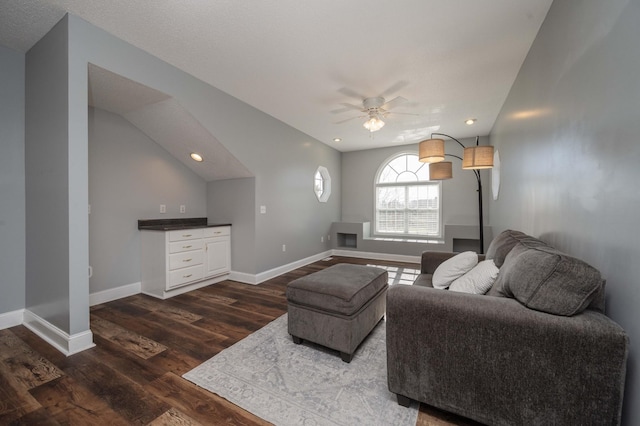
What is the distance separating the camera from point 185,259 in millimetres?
3426

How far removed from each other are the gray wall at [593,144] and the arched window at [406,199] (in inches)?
141

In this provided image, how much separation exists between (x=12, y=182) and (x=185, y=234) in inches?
63.6

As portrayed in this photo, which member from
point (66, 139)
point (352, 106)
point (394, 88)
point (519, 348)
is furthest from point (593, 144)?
point (66, 139)

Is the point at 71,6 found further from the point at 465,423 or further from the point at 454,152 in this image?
the point at 454,152

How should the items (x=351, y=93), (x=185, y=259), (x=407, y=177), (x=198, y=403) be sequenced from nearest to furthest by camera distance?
(x=198, y=403) → (x=351, y=93) → (x=185, y=259) → (x=407, y=177)

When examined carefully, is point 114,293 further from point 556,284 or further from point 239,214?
point 556,284

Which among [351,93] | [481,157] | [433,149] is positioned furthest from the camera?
[351,93]

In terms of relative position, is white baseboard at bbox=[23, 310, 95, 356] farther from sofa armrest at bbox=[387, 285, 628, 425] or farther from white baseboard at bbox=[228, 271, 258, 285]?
sofa armrest at bbox=[387, 285, 628, 425]

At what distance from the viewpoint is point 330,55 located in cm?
251

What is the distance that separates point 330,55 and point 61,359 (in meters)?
3.45

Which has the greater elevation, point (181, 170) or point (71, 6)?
point (71, 6)

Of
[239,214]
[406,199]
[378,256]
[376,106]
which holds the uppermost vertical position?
[376,106]

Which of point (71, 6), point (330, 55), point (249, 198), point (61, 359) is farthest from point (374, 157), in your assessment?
point (61, 359)

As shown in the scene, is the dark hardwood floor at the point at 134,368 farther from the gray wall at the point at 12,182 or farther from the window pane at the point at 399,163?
the window pane at the point at 399,163
